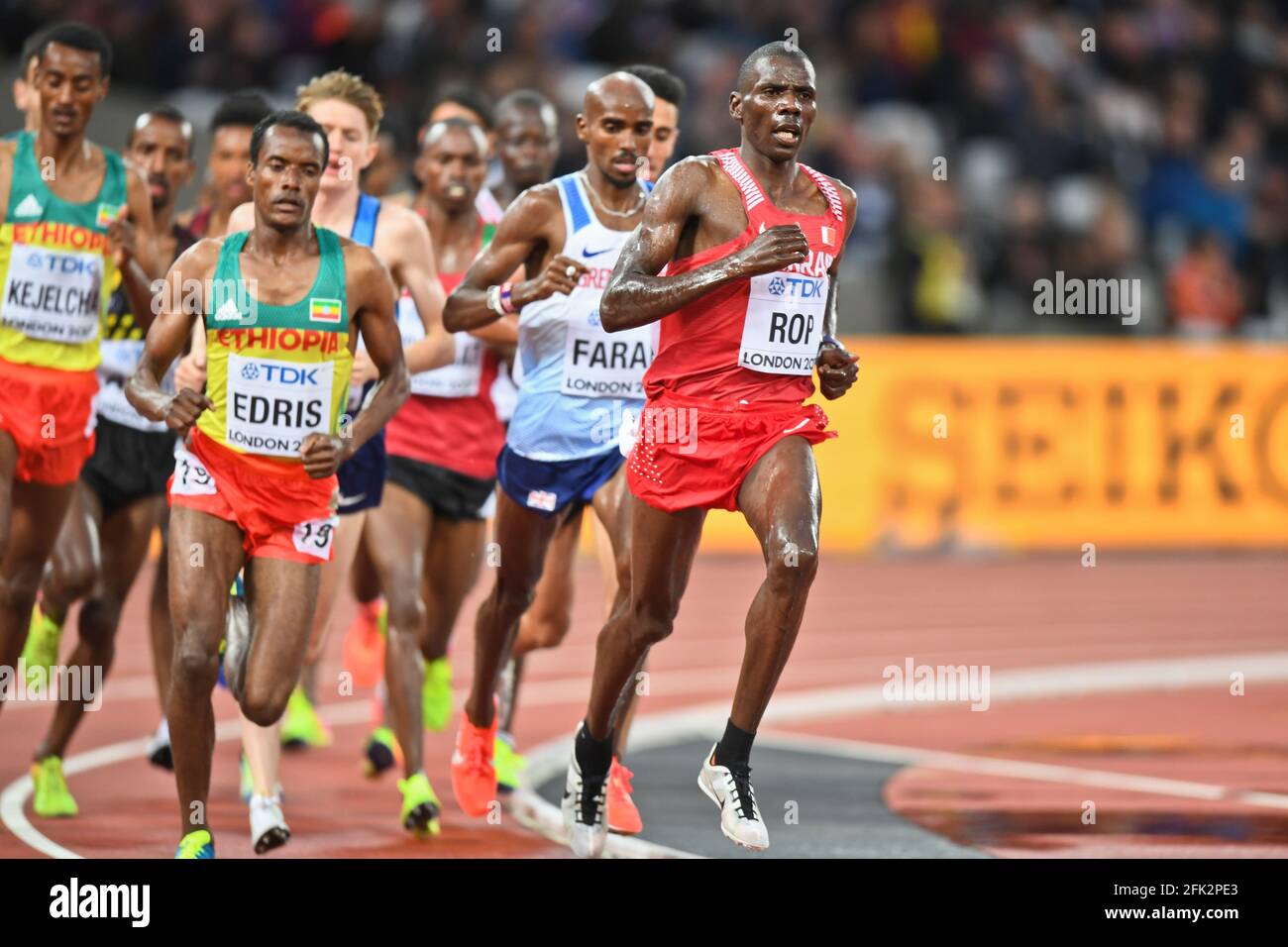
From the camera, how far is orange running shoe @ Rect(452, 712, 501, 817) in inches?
354

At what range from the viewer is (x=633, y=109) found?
8484 millimetres

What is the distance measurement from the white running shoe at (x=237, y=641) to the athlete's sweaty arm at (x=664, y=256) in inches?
68.2

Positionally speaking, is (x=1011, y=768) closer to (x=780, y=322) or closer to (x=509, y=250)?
(x=509, y=250)

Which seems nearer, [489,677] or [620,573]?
[620,573]

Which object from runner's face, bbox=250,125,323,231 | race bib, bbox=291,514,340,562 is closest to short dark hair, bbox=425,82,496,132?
runner's face, bbox=250,125,323,231

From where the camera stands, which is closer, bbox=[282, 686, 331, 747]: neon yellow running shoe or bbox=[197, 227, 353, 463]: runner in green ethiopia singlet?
bbox=[197, 227, 353, 463]: runner in green ethiopia singlet

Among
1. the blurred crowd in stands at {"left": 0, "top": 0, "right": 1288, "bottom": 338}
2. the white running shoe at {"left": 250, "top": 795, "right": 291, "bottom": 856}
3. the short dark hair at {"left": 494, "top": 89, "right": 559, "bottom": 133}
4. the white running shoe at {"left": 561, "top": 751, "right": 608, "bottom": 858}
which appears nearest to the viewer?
the white running shoe at {"left": 250, "top": 795, "right": 291, "bottom": 856}

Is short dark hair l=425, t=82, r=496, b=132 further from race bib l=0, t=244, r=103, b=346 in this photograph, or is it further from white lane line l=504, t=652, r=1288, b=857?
white lane line l=504, t=652, r=1288, b=857

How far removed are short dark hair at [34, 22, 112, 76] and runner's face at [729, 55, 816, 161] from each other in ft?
10.1

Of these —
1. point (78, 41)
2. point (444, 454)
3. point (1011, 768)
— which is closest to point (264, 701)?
point (444, 454)

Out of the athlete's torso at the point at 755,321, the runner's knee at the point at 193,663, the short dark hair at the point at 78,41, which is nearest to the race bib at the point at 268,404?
the runner's knee at the point at 193,663

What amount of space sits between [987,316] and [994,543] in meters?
2.66

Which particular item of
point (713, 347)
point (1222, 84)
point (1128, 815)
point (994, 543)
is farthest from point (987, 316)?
point (713, 347)
